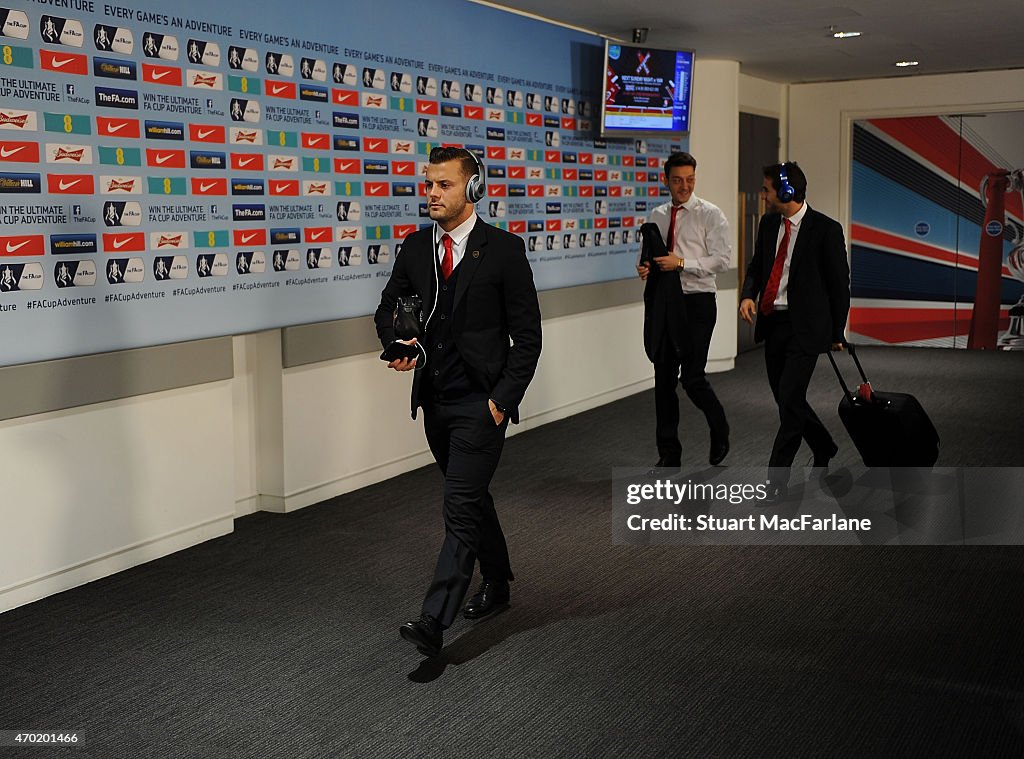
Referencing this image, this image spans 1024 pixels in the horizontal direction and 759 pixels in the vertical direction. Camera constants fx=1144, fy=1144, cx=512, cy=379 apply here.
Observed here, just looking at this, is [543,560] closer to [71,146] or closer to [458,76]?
[71,146]

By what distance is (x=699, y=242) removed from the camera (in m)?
6.28

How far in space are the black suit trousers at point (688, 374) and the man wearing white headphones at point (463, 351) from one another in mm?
2364

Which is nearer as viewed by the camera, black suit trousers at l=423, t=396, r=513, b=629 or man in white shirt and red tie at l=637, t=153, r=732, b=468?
black suit trousers at l=423, t=396, r=513, b=629

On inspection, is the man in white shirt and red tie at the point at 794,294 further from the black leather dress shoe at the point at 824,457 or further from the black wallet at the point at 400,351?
the black wallet at the point at 400,351

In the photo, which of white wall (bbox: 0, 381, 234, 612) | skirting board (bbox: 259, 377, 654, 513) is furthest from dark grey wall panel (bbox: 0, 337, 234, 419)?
skirting board (bbox: 259, 377, 654, 513)

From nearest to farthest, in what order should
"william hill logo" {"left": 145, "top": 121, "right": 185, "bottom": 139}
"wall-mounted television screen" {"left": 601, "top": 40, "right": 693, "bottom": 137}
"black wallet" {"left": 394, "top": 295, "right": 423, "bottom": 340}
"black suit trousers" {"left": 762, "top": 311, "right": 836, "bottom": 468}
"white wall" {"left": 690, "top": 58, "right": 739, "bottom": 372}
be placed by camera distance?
"black wallet" {"left": 394, "top": 295, "right": 423, "bottom": 340} → "william hill logo" {"left": 145, "top": 121, "right": 185, "bottom": 139} → "black suit trousers" {"left": 762, "top": 311, "right": 836, "bottom": 468} → "wall-mounted television screen" {"left": 601, "top": 40, "right": 693, "bottom": 137} → "white wall" {"left": 690, "top": 58, "right": 739, "bottom": 372}

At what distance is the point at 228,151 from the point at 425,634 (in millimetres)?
2641

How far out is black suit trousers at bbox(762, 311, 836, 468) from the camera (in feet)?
17.7

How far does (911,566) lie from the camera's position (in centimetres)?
483

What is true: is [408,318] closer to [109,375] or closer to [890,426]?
[109,375]

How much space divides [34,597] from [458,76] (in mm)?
3960

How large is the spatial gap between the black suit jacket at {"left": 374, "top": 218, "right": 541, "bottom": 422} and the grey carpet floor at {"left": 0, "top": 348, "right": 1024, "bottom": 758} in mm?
940

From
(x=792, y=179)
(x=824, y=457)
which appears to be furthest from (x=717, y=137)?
(x=824, y=457)

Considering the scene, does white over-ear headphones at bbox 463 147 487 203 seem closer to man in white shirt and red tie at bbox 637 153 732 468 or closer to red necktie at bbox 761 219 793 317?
red necktie at bbox 761 219 793 317
